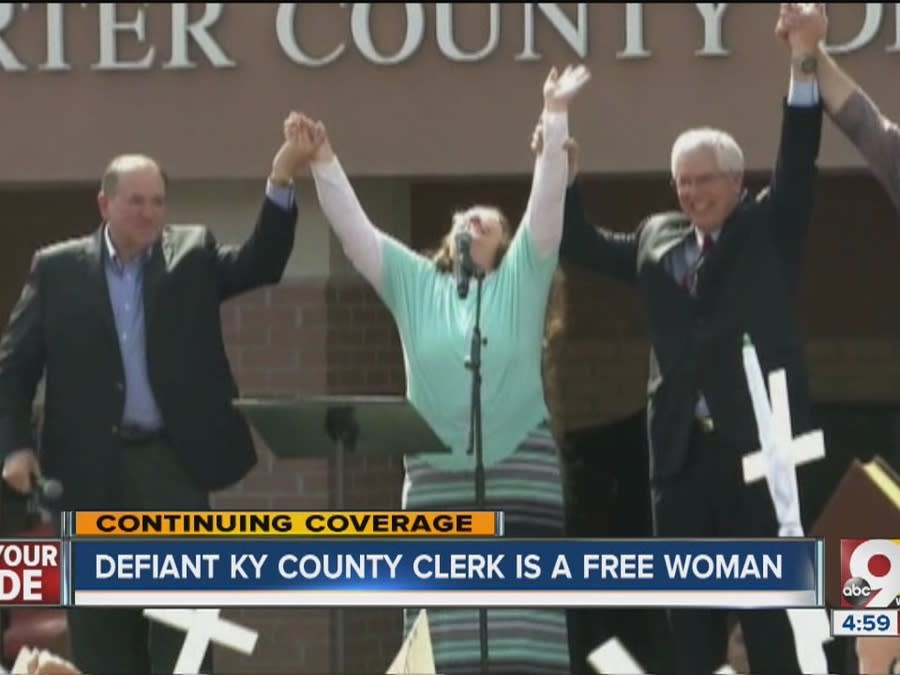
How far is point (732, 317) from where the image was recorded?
318 inches

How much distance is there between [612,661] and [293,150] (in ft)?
8.30

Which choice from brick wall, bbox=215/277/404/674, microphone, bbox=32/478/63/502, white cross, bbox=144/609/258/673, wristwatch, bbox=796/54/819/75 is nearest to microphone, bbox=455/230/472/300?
wristwatch, bbox=796/54/819/75

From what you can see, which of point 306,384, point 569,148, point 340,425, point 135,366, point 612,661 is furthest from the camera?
point 306,384

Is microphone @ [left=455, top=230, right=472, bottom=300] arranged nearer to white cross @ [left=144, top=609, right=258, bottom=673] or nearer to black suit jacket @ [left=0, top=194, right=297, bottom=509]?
black suit jacket @ [left=0, top=194, right=297, bottom=509]

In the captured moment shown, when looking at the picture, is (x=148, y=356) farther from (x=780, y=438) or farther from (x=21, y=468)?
(x=780, y=438)

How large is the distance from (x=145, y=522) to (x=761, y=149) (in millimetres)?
3223

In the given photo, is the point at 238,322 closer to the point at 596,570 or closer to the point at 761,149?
the point at 761,149

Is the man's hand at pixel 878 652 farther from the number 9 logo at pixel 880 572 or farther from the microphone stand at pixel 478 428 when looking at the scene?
the microphone stand at pixel 478 428

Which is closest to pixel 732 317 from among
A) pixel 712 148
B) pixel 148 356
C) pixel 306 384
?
pixel 712 148

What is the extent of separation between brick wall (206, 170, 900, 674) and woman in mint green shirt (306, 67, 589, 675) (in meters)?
2.09

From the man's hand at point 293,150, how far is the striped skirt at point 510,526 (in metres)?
0.91

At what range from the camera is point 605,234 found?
8.26 m

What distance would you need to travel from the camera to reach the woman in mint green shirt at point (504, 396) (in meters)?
7.98

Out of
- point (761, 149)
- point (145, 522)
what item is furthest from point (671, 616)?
point (761, 149)
